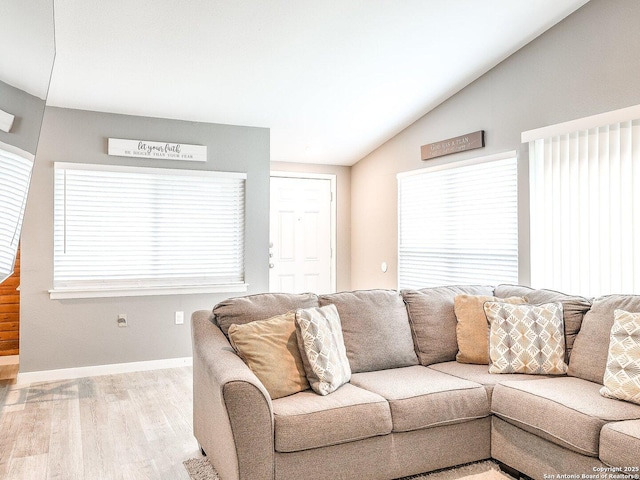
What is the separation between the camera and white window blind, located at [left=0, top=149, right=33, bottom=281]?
19.1 inches

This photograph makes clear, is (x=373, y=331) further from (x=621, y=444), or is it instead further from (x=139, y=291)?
(x=139, y=291)

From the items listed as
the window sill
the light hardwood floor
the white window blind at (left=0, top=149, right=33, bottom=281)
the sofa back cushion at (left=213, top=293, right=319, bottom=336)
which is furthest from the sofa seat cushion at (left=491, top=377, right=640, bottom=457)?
the window sill

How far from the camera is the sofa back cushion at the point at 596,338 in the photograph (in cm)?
270

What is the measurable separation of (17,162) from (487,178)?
427cm

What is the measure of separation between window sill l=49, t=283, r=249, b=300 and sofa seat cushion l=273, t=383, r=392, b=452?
8.38ft

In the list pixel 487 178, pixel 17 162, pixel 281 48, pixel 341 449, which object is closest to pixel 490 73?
pixel 487 178

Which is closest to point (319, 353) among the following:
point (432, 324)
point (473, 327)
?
point (432, 324)

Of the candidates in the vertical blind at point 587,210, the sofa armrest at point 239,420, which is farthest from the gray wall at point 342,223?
the sofa armrest at point 239,420

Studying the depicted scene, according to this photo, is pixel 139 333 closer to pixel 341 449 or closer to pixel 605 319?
pixel 341 449

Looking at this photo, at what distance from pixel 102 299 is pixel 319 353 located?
2.71 m

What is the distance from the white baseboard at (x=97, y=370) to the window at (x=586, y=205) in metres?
3.21

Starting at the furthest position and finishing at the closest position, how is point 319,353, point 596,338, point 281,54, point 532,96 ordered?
1. point 532,96
2. point 281,54
3. point 596,338
4. point 319,353

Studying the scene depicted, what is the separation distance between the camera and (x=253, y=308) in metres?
2.85

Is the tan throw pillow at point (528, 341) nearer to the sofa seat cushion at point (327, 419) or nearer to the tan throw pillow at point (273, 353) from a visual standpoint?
the sofa seat cushion at point (327, 419)
